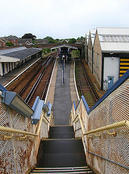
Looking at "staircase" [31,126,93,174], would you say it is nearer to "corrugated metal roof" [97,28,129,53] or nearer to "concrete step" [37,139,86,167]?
"concrete step" [37,139,86,167]

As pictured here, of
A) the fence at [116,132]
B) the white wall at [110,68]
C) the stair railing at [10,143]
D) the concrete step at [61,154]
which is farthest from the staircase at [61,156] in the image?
the white wall at [110,68]

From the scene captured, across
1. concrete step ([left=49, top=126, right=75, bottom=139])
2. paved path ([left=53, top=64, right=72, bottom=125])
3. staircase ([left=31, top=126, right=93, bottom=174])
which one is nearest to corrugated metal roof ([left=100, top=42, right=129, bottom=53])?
paved path ([left=53, top=64, right=72, bottom=125])

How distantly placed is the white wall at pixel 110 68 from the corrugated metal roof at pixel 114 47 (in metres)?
0.92

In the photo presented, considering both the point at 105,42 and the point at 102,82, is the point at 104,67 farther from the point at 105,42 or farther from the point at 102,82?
the point at 105,42

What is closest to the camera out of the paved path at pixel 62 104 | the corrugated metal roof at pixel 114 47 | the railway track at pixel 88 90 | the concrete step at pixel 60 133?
the concrete step at pixel 60 133

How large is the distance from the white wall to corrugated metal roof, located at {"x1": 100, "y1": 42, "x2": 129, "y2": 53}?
92 cm

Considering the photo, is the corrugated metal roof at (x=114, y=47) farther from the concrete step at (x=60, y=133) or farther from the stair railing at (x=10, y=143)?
the stair railing at (x=10, y=143)

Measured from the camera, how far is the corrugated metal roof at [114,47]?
20408mm

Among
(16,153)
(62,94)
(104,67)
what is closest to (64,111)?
(62,94)

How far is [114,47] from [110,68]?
7.78 feet

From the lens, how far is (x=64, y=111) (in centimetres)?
1673

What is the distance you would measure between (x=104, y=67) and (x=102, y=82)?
5.31 ft

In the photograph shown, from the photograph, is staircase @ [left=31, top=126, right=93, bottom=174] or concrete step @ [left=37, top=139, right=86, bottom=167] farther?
concrete step @ [left=37, top=139, right=86, bottom=167]

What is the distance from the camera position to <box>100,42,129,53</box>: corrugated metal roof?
803 inches
